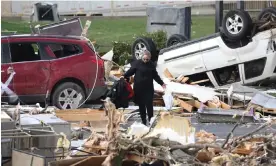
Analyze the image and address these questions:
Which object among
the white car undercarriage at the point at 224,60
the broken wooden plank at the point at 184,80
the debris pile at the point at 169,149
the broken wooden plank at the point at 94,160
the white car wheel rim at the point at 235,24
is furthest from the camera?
the broken wooden plank at the point at 184,80

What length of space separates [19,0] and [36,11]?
18.1 m

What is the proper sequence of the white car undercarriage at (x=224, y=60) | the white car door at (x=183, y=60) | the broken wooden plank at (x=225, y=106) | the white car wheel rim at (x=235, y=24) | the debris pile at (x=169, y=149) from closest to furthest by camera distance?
the debris pile at (x=169, y=149), the broken wooden plank at (x=225, y=106), the white car undercarriage at (x=224, y=60), the white car wheel rim at (x=235, y=24), the white car door at (x=183, y=60)

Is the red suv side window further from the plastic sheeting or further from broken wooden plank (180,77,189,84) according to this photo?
broken wooden plank (180,77,189,84)

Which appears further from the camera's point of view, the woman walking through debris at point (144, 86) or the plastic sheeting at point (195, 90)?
the plastic sheeting at point (195, 90)

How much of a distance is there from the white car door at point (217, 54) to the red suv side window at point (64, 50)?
371 cm

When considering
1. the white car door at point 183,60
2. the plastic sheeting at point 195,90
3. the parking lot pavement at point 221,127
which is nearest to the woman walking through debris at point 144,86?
the parking lot pavement at point 221,127

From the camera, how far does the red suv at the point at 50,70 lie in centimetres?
1484

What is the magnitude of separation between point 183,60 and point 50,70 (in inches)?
169

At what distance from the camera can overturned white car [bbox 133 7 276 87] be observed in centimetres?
1708

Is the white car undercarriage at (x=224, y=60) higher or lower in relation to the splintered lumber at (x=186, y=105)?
higher

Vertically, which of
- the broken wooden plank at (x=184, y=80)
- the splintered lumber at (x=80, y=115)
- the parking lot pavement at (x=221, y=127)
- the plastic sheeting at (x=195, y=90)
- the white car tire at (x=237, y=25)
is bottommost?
the parking lot pavement at (x=221, y=127)

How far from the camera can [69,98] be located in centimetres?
1545

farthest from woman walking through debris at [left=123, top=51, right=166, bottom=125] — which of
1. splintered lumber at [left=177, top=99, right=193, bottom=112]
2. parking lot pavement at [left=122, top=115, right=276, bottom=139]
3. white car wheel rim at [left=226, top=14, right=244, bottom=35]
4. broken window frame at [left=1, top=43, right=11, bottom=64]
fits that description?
white car wheel rim at [left=226, top=14, right=244, bottom=35]

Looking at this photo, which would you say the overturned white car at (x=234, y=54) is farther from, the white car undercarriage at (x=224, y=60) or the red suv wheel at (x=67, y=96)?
the red suv wheel at (x=67, y=96)
